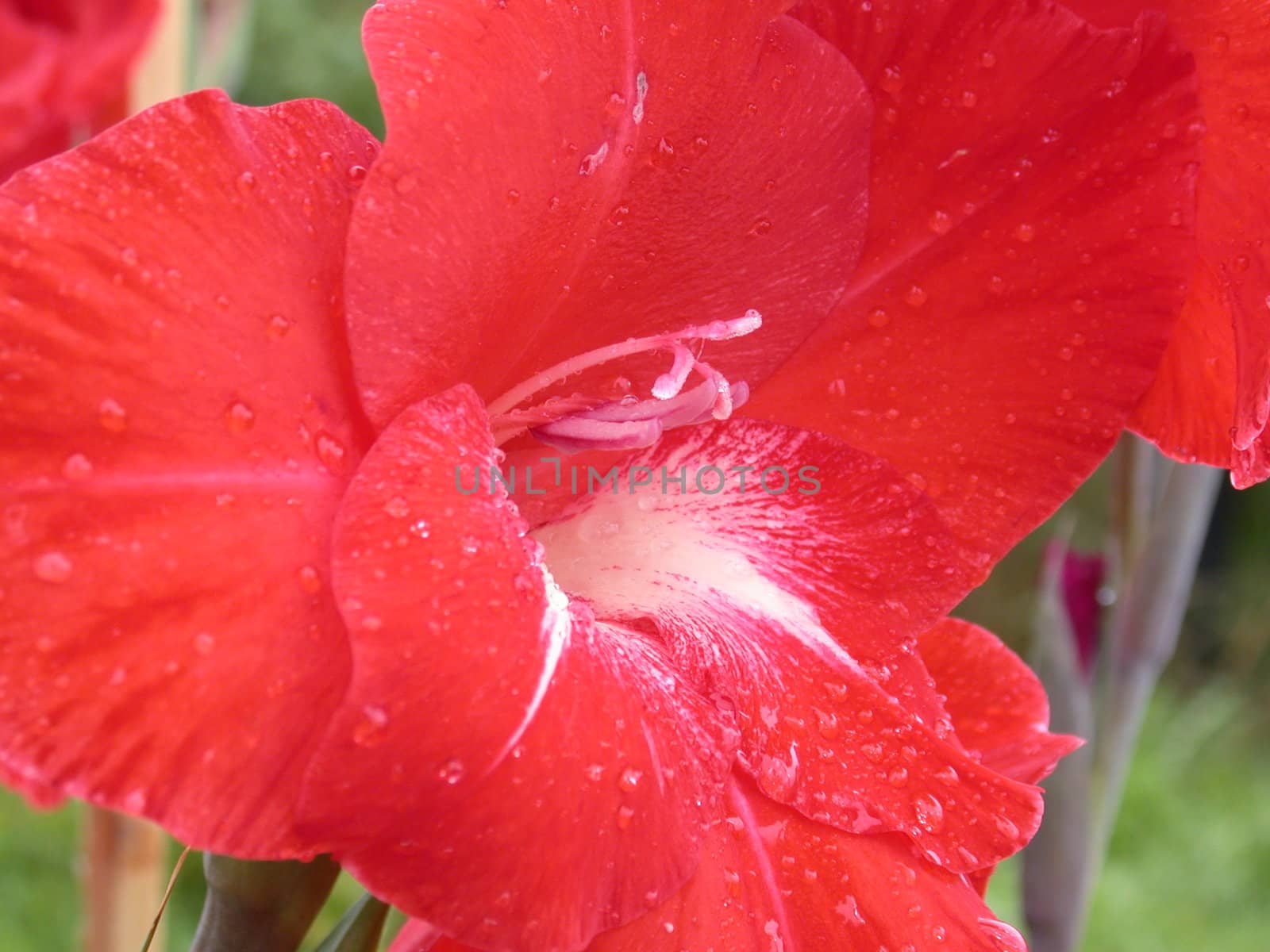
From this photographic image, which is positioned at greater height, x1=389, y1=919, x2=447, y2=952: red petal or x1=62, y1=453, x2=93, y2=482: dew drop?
x1=62, y1=453, x2=93, y2=482: dew drop

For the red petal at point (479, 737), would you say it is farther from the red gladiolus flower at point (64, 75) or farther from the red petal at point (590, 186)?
the red gladiolus flower at point (64, 75)

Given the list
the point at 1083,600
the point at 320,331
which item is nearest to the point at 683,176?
the point at 320,331

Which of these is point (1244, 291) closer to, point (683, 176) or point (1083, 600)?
point (683, 176)

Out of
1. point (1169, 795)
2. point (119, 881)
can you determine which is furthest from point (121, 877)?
point (1169, 795)

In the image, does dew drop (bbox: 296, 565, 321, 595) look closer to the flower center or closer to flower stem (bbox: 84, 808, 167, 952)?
the flower center

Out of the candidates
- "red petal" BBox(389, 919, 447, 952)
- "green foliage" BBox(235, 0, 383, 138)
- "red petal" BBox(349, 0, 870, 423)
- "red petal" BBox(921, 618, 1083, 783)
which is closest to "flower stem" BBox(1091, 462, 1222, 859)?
"red petal" BBox(921, 618, 1083, 783)

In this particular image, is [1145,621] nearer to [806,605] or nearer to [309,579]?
[806,605]

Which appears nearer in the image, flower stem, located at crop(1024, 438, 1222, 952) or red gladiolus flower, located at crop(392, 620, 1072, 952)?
red gladiolus flower, located at crop(392, 620, 1072, 952)
